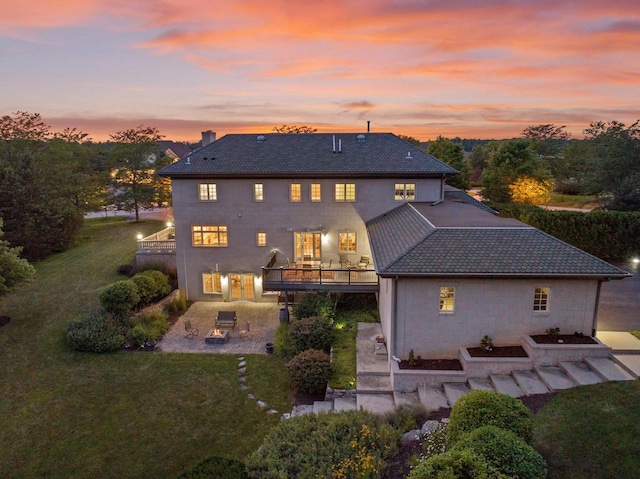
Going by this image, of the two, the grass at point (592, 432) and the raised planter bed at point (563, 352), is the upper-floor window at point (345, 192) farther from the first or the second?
the grass at point (592, 432)

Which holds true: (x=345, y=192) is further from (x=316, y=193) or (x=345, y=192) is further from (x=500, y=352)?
(x=500, y=352)

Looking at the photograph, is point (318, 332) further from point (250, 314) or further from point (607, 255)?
point (607, 255)

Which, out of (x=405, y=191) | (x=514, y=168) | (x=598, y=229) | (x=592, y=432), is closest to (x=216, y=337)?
(x=405, y=191)

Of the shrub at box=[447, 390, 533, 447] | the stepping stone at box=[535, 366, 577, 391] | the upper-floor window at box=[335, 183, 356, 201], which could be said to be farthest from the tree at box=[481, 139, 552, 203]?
the shrub at box=[447, 390, 533, 447]

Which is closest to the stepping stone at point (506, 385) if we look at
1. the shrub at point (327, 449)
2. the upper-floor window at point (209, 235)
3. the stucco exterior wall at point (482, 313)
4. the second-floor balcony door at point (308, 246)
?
the stucco exterior wall at point (482, 313)

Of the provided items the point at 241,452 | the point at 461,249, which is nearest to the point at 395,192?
the point at 461,249

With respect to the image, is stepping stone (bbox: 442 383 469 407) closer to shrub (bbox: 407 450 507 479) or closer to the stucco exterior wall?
the stucco exterior wall
